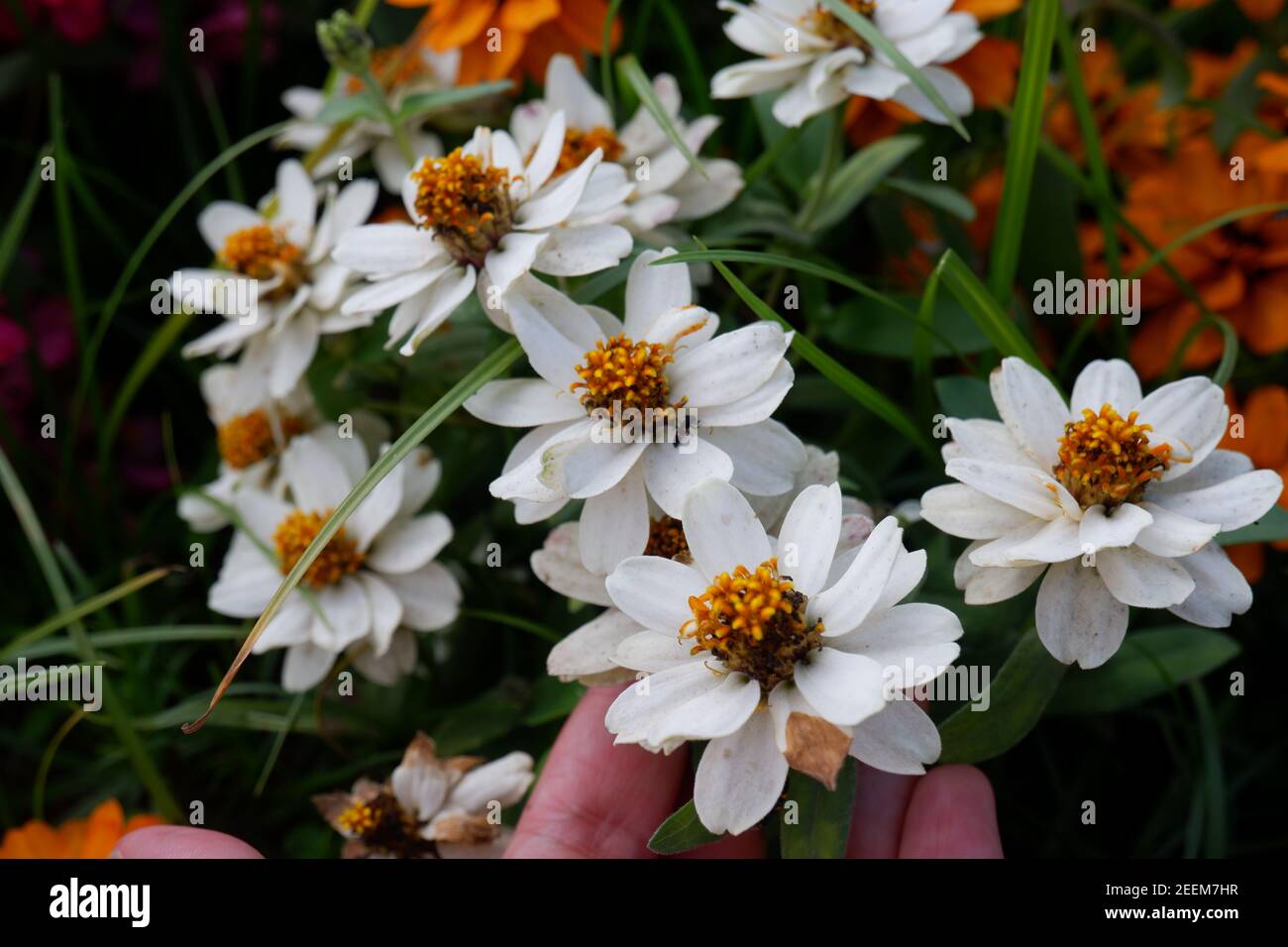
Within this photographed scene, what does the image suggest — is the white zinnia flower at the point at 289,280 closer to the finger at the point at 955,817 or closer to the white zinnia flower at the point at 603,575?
the white zinnia flower at the point at 603,575

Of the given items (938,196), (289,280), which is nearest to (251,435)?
(289,280)

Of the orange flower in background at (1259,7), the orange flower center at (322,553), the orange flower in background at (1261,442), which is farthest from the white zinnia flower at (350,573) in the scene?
the orange flower in background at (1259,7)

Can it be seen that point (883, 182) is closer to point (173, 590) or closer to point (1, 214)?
point (173, 590)

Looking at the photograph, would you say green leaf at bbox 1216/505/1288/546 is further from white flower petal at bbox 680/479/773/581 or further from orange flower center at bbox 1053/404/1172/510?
white flower petal at bbox 680/479/773/581

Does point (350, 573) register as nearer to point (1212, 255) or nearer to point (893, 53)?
point (893, 53)

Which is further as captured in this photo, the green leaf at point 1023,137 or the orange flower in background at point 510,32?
the orange flower in background at point 510,32

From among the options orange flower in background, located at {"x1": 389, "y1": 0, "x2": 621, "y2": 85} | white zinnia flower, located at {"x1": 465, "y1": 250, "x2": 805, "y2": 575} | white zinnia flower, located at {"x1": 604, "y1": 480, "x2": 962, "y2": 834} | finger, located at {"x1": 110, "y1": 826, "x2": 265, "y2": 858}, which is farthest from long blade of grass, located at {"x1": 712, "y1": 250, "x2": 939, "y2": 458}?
finger, located at {"x1": 110, "y1": 826, "x2": 265, "y2": 858}

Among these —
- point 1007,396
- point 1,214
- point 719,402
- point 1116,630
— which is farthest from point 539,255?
point 1,214
